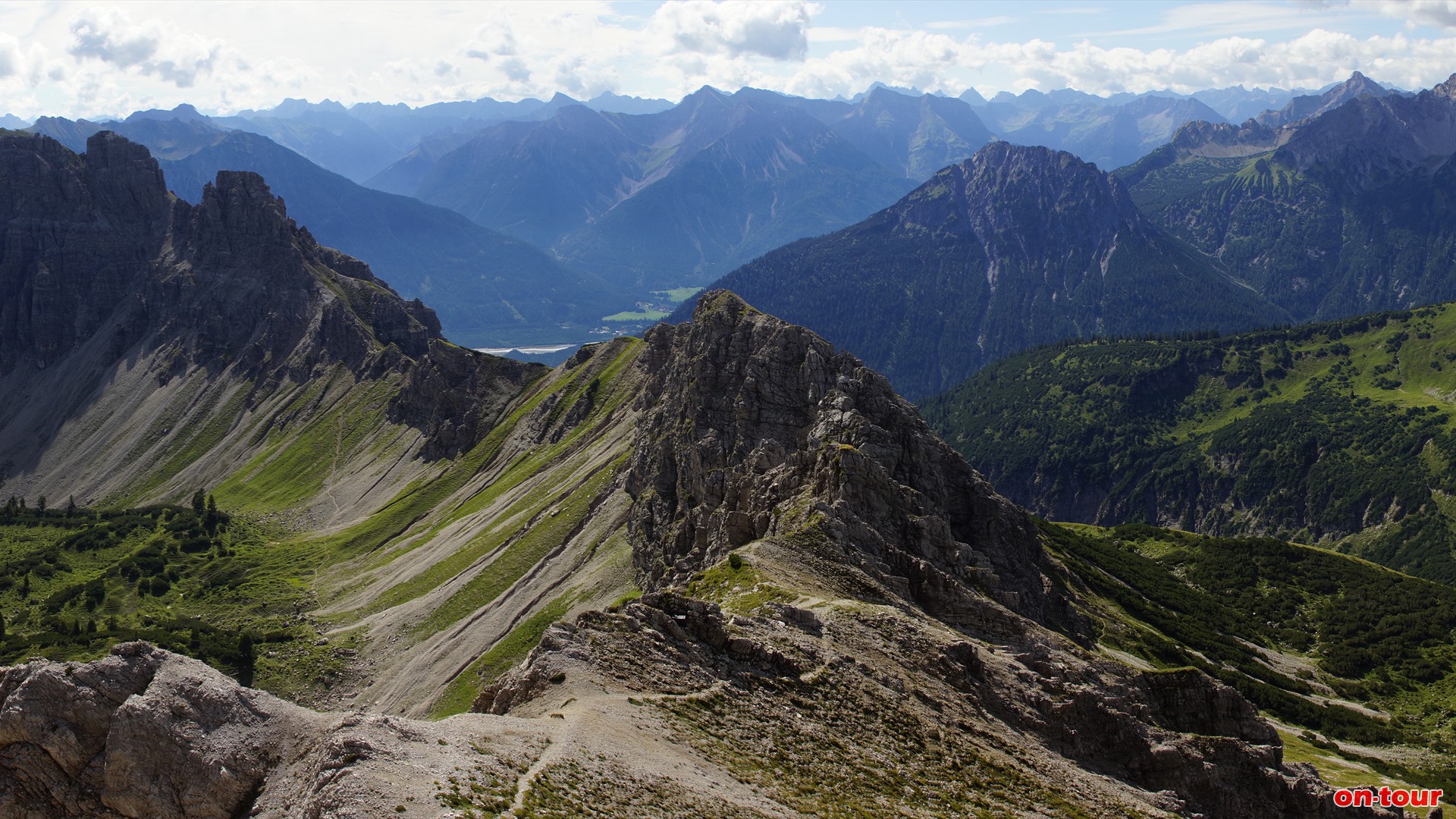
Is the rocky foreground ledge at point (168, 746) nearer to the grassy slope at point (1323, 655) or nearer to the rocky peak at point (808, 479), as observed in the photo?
the rocky peak at point (808, 479)

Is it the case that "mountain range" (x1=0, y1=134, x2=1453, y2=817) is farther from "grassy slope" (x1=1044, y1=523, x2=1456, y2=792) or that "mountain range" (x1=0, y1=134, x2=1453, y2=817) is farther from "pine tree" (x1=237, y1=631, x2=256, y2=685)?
"grassy slope" (x1=1044, y1=523, x2=1456, y2=792)

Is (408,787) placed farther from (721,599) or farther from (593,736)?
(721,599)

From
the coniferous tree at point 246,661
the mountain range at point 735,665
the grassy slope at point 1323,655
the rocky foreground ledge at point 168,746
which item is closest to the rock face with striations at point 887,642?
the mountain range at point 735,665

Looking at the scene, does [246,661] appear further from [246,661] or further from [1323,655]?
[1323,655]

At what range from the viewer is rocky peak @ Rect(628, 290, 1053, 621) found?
88625mm

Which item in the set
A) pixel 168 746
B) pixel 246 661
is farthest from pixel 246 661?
pixel 168 746

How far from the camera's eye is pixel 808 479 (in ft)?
325

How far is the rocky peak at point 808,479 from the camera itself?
291 feet

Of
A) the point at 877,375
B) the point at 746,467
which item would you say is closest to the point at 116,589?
the point at 746,467

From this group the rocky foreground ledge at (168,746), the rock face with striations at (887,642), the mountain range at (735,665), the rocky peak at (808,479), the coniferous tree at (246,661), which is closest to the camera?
the rocky foreground ledge at (168,746)

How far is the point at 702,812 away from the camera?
43.5 meters

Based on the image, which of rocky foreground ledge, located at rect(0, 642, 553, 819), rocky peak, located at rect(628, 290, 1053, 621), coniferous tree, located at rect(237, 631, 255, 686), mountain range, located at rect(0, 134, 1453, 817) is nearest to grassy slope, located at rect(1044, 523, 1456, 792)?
mountain range, located at rect(0, 134, 1453, 817)

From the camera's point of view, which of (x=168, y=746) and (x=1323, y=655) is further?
(x=1323, y=655)

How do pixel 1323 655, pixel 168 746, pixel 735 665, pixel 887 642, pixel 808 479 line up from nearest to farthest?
1. pixel 168 746
2. pixel 735 665
3. pixel 887 642
4. pixel 808 479
5. pixel 1323 655
